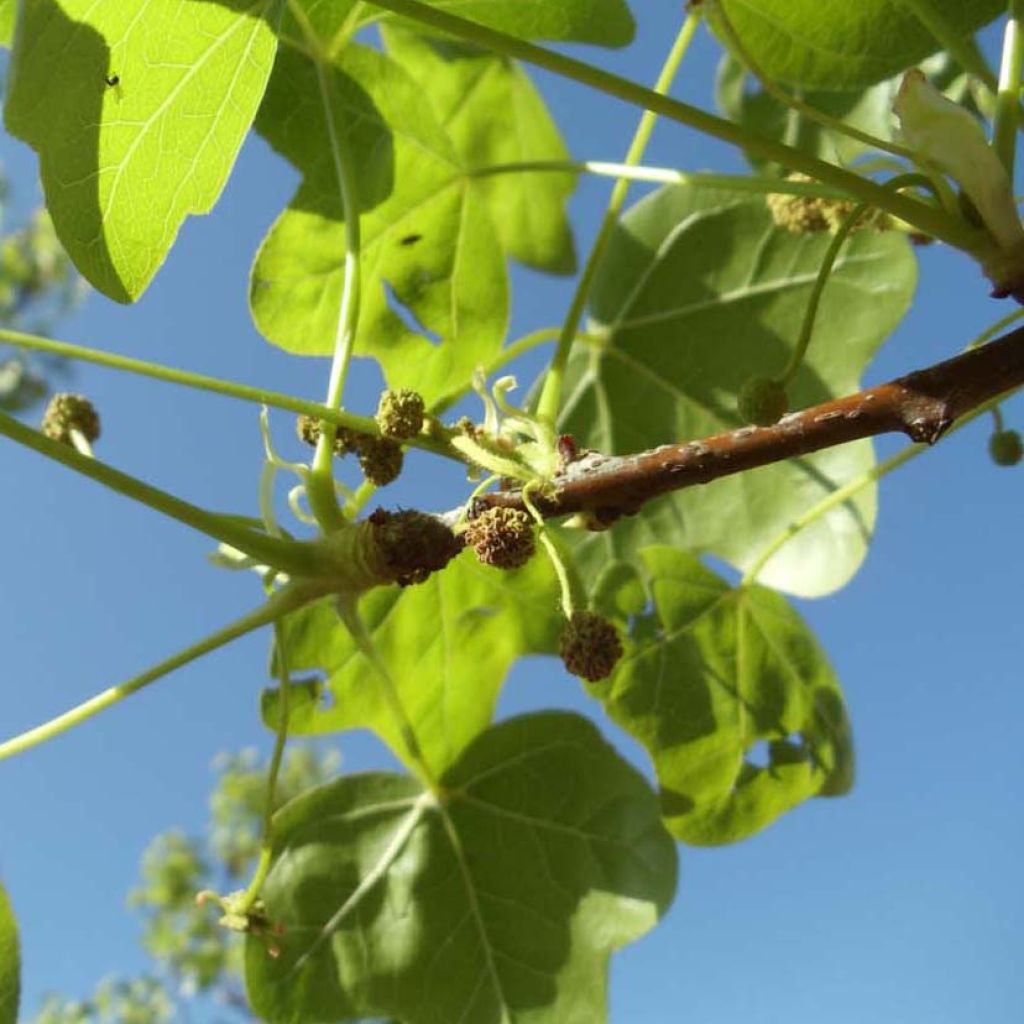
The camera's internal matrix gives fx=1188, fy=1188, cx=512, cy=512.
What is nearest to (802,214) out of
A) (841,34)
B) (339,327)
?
(841,34)

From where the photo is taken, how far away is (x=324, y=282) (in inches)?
66.5

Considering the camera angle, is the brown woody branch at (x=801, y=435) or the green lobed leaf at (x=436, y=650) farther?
the green lobed leaf at (x=436, y=650)

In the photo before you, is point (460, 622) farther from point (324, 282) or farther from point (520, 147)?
point (520, 147)

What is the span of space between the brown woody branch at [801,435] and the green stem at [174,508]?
0.21 meters

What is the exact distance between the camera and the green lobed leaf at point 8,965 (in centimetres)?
125

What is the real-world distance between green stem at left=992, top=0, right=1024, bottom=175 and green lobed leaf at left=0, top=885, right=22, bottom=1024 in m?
1.23

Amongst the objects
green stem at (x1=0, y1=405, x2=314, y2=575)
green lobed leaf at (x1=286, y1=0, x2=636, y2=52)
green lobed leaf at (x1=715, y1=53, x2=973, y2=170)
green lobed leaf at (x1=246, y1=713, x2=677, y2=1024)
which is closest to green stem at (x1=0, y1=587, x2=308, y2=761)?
green stem at (x1=0, y1=405, x2=314, y2=575)

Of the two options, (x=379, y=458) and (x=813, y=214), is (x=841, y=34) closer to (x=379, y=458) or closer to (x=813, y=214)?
(x=813, y=214)

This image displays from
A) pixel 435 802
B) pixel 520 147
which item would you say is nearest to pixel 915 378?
pixel 435 802

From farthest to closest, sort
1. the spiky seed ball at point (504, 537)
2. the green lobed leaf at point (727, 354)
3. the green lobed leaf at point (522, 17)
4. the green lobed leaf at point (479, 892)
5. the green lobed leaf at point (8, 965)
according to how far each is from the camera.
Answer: the green lobed leaf at point (727, 354) < the green lobed leaf at point (479, 892) < the green lobed leaf at point (522, 17) < the green lobed leaf at point (8, 965) < the spiky seed ball at point (504, 537)

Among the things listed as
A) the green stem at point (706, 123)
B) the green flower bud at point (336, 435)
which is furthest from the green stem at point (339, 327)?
the green stem at point (706, 123)

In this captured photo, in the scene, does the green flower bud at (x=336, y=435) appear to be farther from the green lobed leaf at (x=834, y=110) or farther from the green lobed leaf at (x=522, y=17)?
the green lobed leaf at (x=834, y=110)

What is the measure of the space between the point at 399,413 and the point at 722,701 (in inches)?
31.3

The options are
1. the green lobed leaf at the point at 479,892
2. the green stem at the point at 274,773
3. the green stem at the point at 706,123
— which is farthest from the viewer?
the green lobed leaf at the point at 479,892
